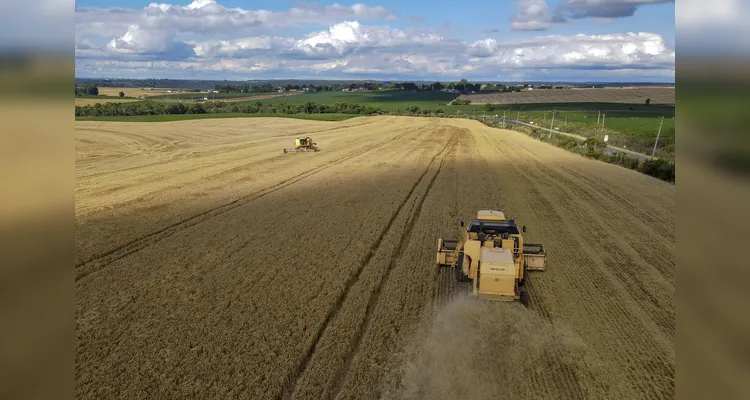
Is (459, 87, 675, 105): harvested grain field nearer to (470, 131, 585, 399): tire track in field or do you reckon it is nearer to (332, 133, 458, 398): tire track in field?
(332, 133, 458, 398): tire track in field

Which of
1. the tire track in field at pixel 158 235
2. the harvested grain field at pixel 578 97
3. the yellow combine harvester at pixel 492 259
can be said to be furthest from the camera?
the harvested grain field at pixel 578 97

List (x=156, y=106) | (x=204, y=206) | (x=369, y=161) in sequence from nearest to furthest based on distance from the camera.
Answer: (x=204, y=206) → (x=369, y=161) → (x=156, y=106)

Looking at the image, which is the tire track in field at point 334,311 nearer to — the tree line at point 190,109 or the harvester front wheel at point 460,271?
the harvester front wheel at point 460,271

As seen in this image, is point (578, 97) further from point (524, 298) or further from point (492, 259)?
point (492, 259)

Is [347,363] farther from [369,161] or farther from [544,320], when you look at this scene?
[369,161]

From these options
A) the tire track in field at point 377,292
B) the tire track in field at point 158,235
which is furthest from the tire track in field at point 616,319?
the tire track in field at point 158,235
